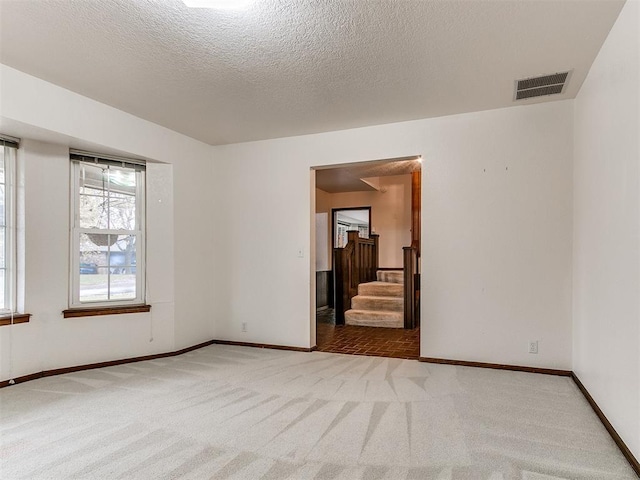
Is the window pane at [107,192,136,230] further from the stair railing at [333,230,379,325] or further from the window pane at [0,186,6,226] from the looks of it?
the stair railing at [333,230,379,325]

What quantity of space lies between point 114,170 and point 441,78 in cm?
339

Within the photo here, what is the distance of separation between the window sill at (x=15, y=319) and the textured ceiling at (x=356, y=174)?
11.5 ft

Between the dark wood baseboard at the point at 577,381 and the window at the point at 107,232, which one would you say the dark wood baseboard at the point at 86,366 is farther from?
the dark wood baseboard at the point at 577,381

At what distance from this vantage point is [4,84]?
285 centimetres

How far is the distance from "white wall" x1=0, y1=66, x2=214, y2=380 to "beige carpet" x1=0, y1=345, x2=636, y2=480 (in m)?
0.35

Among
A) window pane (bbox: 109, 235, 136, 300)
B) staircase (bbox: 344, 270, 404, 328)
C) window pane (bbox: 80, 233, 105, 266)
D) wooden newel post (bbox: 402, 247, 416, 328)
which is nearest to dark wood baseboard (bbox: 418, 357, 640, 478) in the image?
wooden newel post (bbox: 402, 247, 416, 328)

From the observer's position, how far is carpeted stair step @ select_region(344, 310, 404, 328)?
19.5 ft

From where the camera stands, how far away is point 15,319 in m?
3.23

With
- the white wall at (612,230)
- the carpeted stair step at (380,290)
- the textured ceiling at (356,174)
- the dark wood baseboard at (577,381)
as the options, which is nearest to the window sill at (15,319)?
the textured ceiling at (356,174)

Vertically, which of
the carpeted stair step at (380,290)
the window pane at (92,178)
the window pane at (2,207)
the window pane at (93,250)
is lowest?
the carpeted stair step at (380,290)

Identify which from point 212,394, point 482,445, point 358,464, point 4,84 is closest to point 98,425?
point 212,394

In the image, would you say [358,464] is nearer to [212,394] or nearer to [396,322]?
[212,394]

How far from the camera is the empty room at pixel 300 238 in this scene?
2.14m

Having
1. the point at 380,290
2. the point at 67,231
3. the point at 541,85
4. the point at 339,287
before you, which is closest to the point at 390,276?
the point at 380,290
